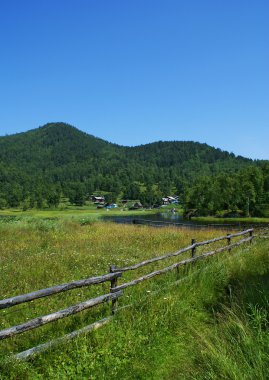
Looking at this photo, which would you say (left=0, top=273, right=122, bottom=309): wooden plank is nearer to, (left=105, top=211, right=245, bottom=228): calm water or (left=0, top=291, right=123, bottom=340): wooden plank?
(left=0, top=291, right=123, bottom=340): wooden plank

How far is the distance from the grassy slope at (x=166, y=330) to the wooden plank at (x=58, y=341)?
120mm

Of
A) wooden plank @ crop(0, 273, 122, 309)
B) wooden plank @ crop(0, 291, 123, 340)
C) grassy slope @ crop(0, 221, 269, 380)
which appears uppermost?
wooden plank @ crop(0, 273, 122, 309)

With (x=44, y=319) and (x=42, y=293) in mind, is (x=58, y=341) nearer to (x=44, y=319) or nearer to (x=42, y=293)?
(x=44, y=319)

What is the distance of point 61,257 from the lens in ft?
45.6

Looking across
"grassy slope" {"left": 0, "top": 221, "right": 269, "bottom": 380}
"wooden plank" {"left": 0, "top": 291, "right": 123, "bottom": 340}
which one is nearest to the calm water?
"grassy slope" {"left": 0, "top": 221, "right": 269, "bottom": 380}

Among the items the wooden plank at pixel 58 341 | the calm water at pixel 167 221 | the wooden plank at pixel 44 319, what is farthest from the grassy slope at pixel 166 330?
the calm water at pixel 167 221

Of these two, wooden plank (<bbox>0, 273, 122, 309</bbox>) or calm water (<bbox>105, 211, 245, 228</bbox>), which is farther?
calm water (<bbox>105, 211, 245, 228</bbox>)

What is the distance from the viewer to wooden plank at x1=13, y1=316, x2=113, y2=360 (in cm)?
516

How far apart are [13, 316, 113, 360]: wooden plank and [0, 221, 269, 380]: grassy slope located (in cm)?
12

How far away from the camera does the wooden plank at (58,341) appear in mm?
5156

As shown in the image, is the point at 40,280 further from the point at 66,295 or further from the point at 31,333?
the point at 31,333

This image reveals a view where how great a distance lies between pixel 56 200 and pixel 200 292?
15674cm

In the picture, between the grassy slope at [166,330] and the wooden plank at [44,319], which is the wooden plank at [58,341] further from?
the wooden plank at [44,319]

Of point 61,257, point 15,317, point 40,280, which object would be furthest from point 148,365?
point 61,257
